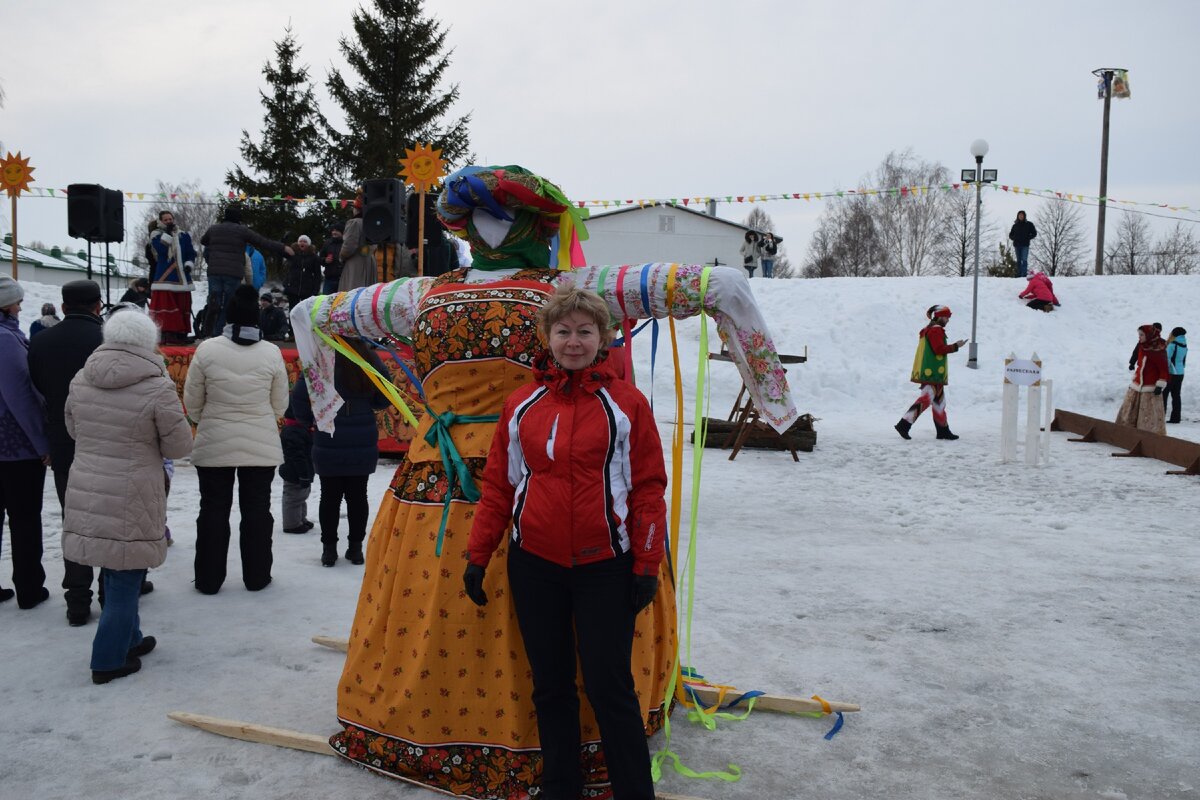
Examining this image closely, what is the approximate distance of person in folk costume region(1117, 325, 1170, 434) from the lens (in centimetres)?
1227

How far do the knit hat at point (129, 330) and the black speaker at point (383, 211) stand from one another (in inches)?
202

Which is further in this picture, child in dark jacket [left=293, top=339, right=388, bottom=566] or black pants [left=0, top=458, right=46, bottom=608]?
child in dark jacket [left=293, top=339, right=388, bottom=566]

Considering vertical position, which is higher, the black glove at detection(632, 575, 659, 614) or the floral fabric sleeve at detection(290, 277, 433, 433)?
the floral fabric sleeve at detection(290, 277, 433, 433)

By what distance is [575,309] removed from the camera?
8.38 ft

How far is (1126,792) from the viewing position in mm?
2912

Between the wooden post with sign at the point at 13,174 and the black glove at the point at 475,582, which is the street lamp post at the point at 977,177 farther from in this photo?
the black glove at the point at 475,582

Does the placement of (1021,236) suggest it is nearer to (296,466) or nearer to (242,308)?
(296,466)

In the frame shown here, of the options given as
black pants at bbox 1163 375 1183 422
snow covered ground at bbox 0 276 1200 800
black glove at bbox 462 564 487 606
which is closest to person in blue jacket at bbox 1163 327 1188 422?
black pants at bbox 1163 375 1183 422

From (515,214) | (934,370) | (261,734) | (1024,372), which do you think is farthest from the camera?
(934,370)

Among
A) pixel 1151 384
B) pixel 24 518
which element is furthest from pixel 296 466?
pixel 1151 384

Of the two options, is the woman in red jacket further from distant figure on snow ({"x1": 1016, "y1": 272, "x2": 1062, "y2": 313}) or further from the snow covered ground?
distant figure on snow ({"x1": 1016, "y1": 272, "x2": 1062, "y2": 313})

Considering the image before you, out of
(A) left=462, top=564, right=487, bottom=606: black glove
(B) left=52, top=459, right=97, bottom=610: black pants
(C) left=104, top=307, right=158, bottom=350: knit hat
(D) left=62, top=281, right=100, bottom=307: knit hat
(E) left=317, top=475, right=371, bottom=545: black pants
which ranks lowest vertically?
(B) left=52, top=459, right=97, bottom=610: black pants

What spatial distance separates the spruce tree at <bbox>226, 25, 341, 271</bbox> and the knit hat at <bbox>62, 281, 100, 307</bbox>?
20.0m

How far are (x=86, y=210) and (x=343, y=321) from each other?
9222 millimetres
